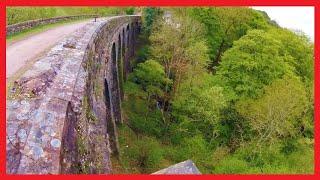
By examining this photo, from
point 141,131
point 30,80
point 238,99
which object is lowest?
point 141,131

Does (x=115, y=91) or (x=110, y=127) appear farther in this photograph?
(x=115, y=91)

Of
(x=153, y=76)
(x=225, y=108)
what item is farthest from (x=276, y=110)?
(x=153, y=76)

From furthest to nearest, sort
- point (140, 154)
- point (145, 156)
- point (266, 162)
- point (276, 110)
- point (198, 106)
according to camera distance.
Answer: point (198, 106), point (276, 110), point (266, 162), point (140, 154), point (145, 156)

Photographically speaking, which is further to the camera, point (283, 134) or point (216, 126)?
point (216, 126)

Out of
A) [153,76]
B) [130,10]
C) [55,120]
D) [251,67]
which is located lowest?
[153,76]

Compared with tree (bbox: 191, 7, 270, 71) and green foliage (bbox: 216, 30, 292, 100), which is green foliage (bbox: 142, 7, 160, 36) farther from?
green foliage (bbox: 216, 30, 292, 100)

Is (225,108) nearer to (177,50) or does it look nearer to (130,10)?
(177,50)

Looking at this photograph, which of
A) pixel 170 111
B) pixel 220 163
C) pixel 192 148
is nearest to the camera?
pixel 220 163

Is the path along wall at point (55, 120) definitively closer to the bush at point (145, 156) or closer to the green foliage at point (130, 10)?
the bush at point (145, 156)

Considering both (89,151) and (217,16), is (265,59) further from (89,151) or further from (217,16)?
(89,151)

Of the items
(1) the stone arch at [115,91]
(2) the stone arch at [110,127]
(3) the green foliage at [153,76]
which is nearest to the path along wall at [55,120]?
(2) the stone arch at [110,127]

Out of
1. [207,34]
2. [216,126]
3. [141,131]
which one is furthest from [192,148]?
[207,34]
